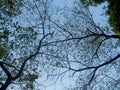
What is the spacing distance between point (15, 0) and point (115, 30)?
7.14m

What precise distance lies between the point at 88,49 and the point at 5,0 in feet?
25.0

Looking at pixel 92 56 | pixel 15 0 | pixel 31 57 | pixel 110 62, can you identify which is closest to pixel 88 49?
pixel 92 56

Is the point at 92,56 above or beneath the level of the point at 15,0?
beneath

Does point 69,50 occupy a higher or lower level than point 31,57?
higher

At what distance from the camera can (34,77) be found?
23.3 meters

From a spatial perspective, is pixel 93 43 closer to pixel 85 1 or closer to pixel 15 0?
pixel 85 1

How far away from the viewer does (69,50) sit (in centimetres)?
2591

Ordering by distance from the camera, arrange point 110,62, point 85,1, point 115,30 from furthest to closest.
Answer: point 85,1, point 110,62, point 115,30

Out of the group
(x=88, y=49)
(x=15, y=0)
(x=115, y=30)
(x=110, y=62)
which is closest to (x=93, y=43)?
(x=88, y=49)

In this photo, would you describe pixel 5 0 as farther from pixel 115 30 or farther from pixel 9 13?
pixel 115 30

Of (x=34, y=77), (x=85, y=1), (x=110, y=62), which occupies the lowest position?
(x=34, y=77)

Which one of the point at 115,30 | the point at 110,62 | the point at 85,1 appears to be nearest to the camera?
the point at 115,30

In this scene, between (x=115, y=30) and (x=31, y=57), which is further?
(x=31, y=57)

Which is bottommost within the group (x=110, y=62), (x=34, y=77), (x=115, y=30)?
Answer: (x=34, y=77)
